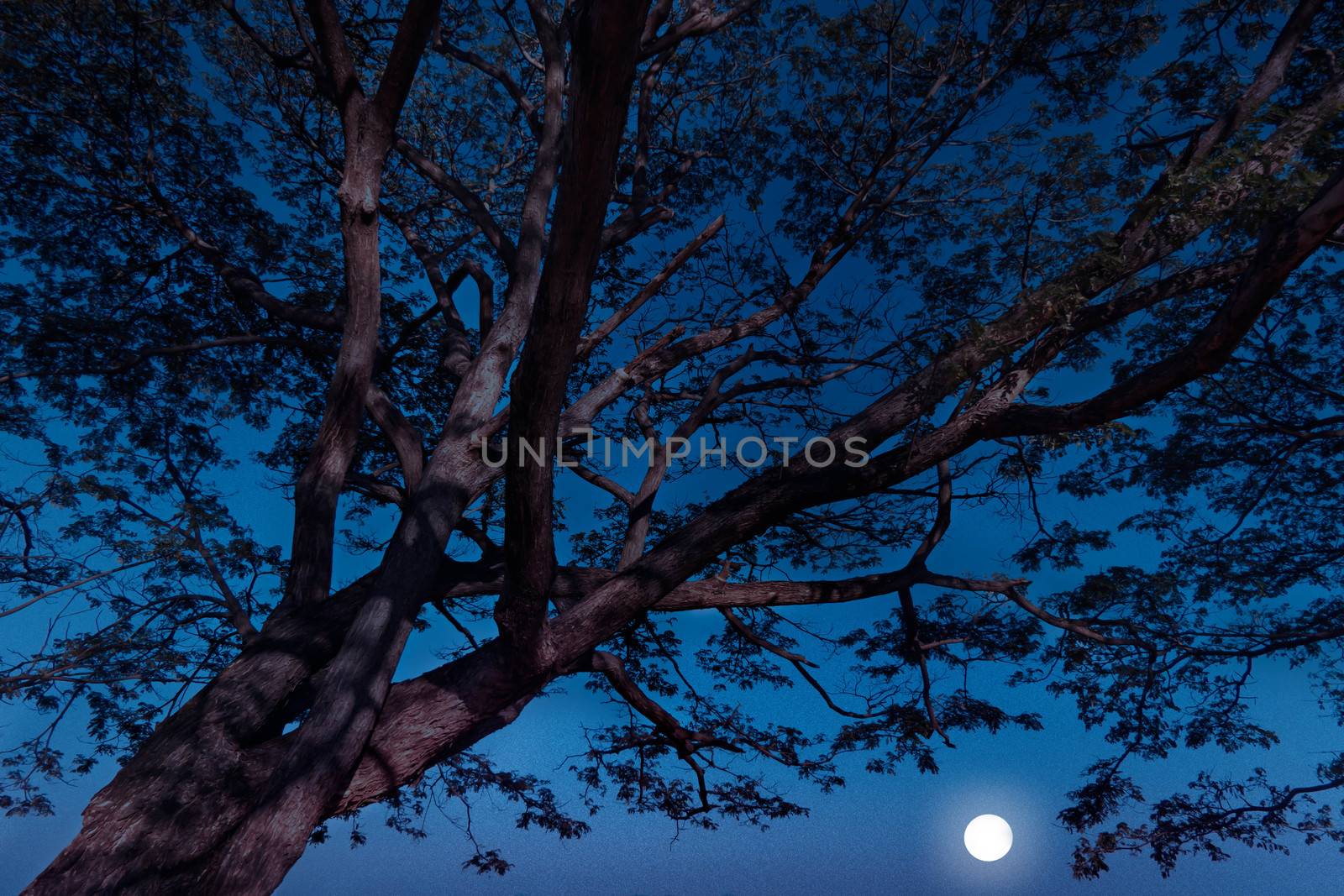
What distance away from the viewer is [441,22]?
5.39 metres

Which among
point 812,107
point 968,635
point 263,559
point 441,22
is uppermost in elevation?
point 441,22

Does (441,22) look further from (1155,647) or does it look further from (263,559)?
(1155,647)

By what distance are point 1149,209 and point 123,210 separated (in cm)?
655

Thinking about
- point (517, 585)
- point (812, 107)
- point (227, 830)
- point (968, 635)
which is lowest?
point (227, 830)

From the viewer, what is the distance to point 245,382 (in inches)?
227

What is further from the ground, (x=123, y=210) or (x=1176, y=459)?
(x=123, y=210)

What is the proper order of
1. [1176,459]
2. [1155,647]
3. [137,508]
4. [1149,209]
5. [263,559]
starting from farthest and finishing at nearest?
[1176,459], [263,559], [137,508], [1155,647], [1149,209]

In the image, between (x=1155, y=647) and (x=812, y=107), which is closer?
(x=1155, y=647)

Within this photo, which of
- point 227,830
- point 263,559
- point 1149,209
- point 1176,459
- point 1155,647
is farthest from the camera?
point 1176,459

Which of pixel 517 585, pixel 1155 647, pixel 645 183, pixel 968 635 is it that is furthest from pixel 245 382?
pixel 1155 647

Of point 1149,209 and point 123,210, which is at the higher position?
point 123,210

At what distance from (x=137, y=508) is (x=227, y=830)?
2.68 m

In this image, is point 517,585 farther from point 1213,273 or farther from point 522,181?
point 522,181

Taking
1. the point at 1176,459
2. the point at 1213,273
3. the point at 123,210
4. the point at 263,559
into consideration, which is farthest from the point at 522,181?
the point at 1176,459
